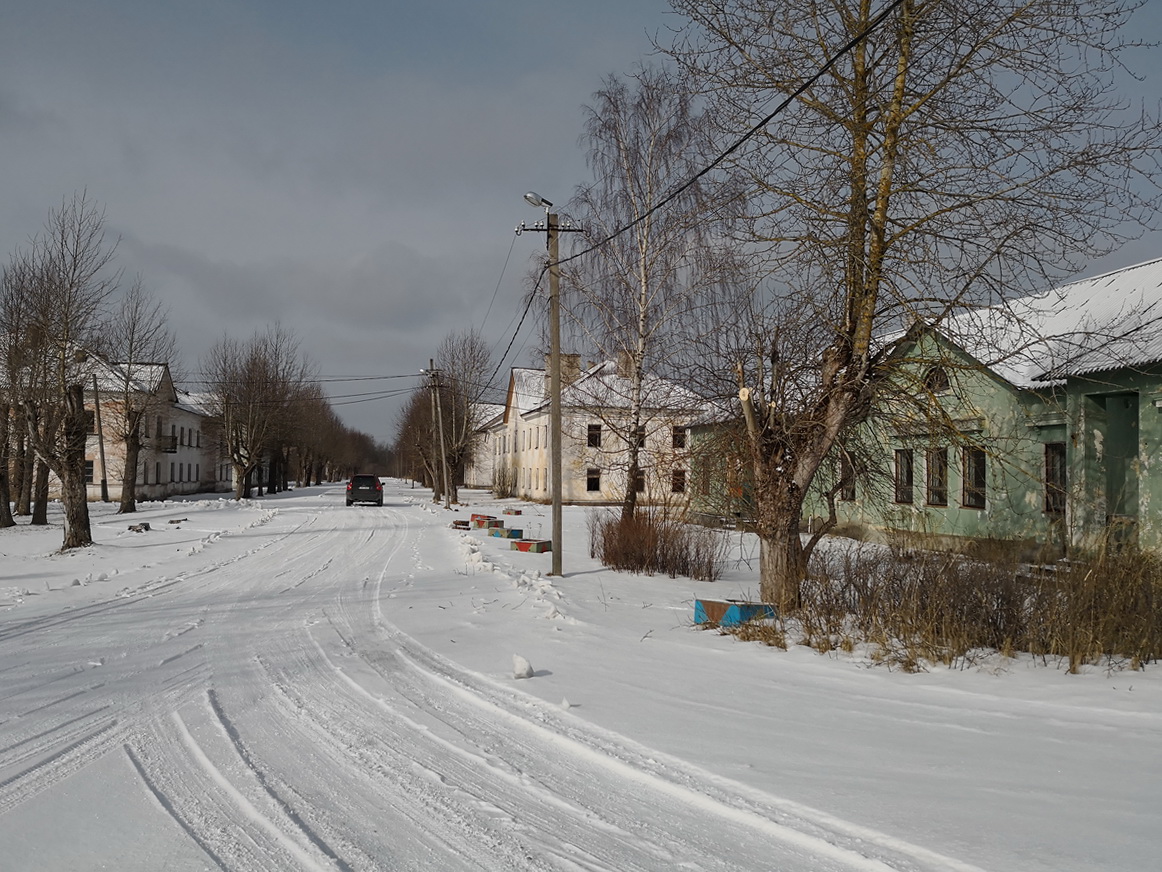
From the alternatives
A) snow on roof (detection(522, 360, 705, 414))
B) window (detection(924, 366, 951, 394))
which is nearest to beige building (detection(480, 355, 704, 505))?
snow on roof (detection(522, 360, 705, 414))

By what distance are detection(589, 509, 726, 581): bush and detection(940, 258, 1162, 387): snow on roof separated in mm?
5341

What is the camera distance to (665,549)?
1445 cm

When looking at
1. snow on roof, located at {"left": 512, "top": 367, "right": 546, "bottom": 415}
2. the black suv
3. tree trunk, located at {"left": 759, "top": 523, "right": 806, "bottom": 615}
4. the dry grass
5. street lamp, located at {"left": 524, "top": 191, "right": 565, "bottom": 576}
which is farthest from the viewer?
snow on roof, located at {"left": 512, "top": 367, "right": 546, "bottom": 415}

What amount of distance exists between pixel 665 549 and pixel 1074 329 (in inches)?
369

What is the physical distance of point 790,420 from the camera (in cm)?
972

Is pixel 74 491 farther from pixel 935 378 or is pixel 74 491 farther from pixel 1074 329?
pixel 1074 329

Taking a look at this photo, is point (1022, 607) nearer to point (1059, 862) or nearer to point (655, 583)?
point (1059, 862)

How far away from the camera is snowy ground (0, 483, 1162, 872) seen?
12.0ft

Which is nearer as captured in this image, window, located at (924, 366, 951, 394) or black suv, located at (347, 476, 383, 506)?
window, located at (924, 366, 951, 394)

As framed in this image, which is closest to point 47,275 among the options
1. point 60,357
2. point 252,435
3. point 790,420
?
point 60,357

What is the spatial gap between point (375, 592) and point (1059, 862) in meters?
9.58

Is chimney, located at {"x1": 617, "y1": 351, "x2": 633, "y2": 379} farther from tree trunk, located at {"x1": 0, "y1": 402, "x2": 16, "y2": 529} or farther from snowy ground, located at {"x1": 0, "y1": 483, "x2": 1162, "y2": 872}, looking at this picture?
tree trunk, located at {"x1": 0, "y1": 402, "x2": 16, "y2": 529}

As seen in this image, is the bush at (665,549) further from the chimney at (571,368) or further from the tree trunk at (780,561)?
the chimney at (571,368)

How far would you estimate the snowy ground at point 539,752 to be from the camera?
3.65 m
